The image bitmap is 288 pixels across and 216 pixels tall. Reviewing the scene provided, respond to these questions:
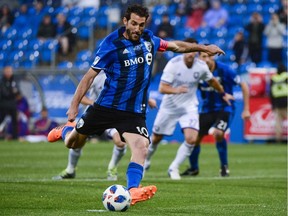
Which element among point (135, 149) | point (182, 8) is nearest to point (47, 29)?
point (182, 8)

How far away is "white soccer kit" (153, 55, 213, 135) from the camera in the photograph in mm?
14922

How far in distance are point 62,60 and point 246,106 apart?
14.6 m

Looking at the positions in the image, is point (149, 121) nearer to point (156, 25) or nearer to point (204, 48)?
point (156, 25)

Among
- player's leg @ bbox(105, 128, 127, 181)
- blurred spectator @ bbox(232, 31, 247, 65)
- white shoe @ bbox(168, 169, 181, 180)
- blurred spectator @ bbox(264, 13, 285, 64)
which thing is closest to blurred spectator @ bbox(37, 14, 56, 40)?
blurred spectator @ bbox(232, 31, 247, 65)

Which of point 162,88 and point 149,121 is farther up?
point 162,88

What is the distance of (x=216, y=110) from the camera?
15914 mm

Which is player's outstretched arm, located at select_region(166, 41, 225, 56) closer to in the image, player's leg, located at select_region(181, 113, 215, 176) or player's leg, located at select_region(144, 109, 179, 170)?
player's leg, located at select_region(144, 109, 179, 170)

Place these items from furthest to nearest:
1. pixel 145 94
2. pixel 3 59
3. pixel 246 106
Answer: pixel 3 59 → pixel 246 106 → pixel 145 94

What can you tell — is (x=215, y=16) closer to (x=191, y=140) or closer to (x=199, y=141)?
(x=199, y=141)

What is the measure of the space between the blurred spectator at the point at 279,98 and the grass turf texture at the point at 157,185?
4422 mm

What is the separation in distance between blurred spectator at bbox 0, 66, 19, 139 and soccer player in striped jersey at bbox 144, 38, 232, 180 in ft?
38.8

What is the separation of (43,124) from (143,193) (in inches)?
712

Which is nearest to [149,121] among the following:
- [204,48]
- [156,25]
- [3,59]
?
[156,25]

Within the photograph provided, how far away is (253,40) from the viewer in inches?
1045
